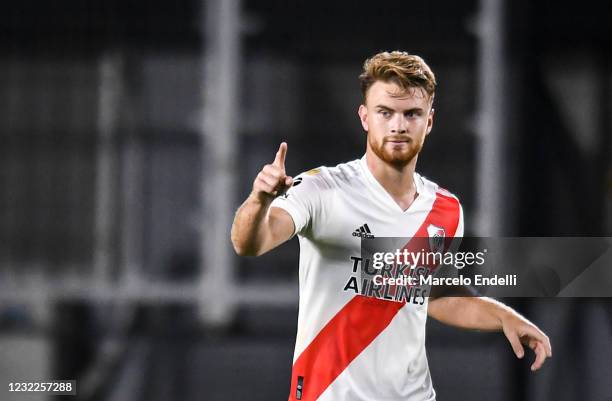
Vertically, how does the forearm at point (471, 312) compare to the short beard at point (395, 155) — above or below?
below

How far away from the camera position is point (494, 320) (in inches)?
88.0

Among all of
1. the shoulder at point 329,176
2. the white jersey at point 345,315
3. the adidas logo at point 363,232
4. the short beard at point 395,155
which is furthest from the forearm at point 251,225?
the short beard at point 395,155

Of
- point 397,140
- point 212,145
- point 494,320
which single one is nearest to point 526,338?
point 494,320

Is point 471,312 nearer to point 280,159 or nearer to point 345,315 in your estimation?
point 345,315

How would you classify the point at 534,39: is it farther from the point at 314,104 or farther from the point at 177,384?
the point at 177,384

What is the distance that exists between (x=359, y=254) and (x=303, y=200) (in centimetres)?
27

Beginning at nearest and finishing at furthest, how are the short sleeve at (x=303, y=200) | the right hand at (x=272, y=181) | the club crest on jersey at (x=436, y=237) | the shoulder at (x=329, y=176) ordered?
the right hand at (x=272, y=181)
the short sleeve at (x=303, y=200)
the shoulder at (x=329, y=176)
the club crest on jersey at (x=436, y=237)

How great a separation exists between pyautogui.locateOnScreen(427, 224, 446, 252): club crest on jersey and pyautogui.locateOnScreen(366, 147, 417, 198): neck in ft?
0.41

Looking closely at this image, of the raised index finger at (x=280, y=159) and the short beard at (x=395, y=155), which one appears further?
the short beard at (x=395, y=155)

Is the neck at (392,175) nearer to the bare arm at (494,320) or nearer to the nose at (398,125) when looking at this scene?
the nose at (398,125)

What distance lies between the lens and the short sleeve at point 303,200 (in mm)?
2012

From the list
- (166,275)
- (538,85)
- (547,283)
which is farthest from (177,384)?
(538,85)

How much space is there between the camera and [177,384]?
134 inches

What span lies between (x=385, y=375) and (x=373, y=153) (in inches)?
23.8
